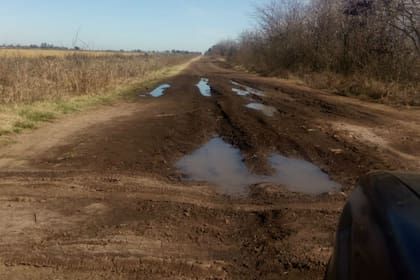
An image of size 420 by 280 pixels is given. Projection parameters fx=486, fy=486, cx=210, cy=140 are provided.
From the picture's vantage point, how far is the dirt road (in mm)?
4523

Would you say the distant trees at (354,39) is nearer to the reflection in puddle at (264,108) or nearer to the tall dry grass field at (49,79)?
the reflection in puddle at (264,108)

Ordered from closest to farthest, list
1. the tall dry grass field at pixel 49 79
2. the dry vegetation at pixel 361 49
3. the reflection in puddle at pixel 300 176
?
the reflection in puddle at pixel 300 176 < the tall dry grass field at pixel 49 79 < the dry vegetation at pixel 361 49

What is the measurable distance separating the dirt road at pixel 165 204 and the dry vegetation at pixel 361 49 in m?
9.95

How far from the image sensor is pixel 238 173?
8078mm

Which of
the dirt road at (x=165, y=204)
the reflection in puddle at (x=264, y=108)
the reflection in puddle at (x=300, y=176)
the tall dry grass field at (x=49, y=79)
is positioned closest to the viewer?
the dirt road at (x=165, y=204)

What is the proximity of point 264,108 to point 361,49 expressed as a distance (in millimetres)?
11739

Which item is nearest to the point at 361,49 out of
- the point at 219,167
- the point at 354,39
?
the point at 354,39

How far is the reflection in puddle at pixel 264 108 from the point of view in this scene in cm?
1544

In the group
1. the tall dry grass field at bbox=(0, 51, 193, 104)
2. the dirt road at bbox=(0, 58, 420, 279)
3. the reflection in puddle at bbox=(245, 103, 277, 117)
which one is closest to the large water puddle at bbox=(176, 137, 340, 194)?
the dirt road at bbox=(0, 58, 420, 279)

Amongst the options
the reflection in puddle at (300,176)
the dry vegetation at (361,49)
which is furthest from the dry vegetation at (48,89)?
the dry vegetation at (361,49)

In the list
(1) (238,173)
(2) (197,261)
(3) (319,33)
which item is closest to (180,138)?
(1) (238,173)

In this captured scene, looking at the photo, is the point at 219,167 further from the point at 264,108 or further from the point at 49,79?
the point at 49,79

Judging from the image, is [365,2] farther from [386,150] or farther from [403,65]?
[386,150]

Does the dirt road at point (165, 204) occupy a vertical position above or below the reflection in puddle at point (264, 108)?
above
